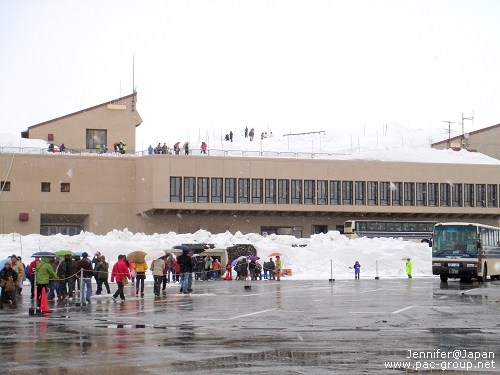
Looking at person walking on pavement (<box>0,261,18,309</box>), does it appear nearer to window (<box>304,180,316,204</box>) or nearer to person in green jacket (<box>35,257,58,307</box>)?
person in green jacket (<box>35,257,58,307</box>)

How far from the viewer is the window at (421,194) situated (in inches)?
3123

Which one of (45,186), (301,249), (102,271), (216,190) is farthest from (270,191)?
(102,271)

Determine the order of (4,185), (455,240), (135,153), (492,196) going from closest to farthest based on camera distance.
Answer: (455,240), (4,185), (135,153), (492,196)

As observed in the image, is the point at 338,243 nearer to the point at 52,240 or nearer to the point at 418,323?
the point at 52,240

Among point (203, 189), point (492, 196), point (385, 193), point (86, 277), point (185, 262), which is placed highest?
point (203, 189)

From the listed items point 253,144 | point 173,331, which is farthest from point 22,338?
point 253,144

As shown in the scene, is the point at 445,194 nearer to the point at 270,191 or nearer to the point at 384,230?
the point at 384,230

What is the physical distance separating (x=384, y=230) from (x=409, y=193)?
6688mm

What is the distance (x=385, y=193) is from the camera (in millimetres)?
78688

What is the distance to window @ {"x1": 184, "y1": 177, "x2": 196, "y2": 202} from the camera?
72.8m

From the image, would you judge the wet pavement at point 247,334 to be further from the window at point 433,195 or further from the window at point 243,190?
the window at point 433,195

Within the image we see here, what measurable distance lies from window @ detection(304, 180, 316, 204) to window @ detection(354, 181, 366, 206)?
4.45m

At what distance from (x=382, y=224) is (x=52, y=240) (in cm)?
3435

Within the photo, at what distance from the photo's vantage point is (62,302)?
2514 cm
